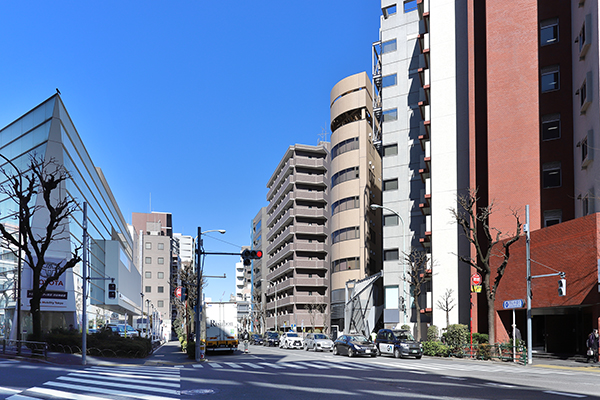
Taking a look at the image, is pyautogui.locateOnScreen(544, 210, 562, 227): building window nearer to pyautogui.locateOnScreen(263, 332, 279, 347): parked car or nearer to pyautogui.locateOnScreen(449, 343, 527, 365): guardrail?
pyautogui.locateOnScreen(449, 343, 527, 365): guardrail

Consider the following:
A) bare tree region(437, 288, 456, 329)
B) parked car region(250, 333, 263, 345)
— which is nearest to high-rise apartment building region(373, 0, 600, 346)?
bare tree region(437, 288, 456, 329)

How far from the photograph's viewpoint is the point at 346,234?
75562mm

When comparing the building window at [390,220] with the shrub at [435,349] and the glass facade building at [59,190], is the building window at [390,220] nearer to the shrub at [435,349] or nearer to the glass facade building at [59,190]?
the shrub at [435,349]

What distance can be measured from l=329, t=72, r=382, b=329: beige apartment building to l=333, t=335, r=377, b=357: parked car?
34.3m

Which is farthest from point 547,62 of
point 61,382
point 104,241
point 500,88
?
point 104,241

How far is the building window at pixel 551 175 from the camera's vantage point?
3969 cm

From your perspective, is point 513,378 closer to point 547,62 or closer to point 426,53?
point 547,62

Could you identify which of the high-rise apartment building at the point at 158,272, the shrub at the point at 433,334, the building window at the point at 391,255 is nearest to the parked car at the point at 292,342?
the building window at the point at 391,255

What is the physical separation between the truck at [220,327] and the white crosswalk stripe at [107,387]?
20.8 m

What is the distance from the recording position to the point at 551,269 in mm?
33562

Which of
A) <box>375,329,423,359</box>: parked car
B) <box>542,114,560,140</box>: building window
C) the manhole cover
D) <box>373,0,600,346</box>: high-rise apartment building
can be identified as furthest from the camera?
<box>542,114,560,140</box>: building window

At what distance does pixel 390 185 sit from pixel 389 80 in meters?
11.9

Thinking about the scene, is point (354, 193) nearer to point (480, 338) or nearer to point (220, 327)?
point (220, 327)

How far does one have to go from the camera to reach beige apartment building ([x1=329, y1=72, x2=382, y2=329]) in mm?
74312
